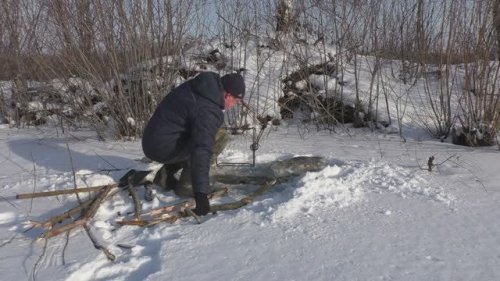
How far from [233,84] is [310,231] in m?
1.11

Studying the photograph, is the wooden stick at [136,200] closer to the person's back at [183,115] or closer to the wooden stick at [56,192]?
the wooden stick at [56,192]

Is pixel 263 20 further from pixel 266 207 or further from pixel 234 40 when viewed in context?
pixel 266 207

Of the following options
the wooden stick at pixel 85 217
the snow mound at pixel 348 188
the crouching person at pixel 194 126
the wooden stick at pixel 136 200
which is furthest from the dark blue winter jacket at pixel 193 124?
the snow mound at pixel 348 188

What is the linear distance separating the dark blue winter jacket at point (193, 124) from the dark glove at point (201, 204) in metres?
0.03

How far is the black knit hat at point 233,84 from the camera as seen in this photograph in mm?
3389

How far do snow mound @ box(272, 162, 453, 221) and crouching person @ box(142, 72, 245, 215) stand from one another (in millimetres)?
566

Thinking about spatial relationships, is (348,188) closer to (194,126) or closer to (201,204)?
(201,204)

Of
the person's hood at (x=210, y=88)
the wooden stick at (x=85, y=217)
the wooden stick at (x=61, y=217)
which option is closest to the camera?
the wooden stick at (x=85, y=217)

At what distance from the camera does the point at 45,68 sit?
6.50 metres

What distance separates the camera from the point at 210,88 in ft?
11.1

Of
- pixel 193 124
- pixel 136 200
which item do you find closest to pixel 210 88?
pixel 193 124

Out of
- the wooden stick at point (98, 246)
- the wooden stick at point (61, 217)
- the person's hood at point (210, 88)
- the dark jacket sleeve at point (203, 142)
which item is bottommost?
the wooden stick at point (98, 246)

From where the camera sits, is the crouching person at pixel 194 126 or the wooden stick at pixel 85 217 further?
the crouching person at pixel 194 126

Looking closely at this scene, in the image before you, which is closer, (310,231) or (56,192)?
(310,231)
